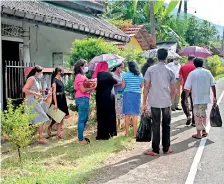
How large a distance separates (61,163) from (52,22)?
16.6ft

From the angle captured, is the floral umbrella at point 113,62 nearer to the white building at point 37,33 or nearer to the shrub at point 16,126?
the white building at point 37,33

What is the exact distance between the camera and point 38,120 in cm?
788

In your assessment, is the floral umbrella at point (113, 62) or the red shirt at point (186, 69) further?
the red shirt at point (186, 69)

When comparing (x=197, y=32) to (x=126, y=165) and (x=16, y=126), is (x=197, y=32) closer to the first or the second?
(x=126, y=165)

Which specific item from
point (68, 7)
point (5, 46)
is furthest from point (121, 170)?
point (68, 7)

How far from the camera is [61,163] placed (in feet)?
21.5

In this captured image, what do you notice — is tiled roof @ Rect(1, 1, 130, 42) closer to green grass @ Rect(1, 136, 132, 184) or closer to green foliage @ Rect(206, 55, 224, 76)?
green grass @ Rect(1, 136, 132, 184)

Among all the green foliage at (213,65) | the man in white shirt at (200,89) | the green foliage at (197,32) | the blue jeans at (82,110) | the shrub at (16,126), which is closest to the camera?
the shrub at (16,126)

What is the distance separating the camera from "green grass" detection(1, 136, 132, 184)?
5.41 meters

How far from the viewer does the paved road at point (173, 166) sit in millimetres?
5520

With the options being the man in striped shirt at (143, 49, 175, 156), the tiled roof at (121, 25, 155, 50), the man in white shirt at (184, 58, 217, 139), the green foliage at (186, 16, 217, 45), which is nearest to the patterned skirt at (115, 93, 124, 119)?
the man in white shirt at (184, 58, 217, 139)

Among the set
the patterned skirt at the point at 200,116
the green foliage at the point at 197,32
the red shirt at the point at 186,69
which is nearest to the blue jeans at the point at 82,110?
the patterned skirt at the point at 200,116

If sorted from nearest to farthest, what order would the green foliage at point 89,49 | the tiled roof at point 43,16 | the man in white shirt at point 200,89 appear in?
1. the man in white shirt at point 200,89
2. the tiled roof at point 43,16
3. the green foliage at point 89,49

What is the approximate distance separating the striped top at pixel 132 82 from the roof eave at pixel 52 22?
3.09 metres
